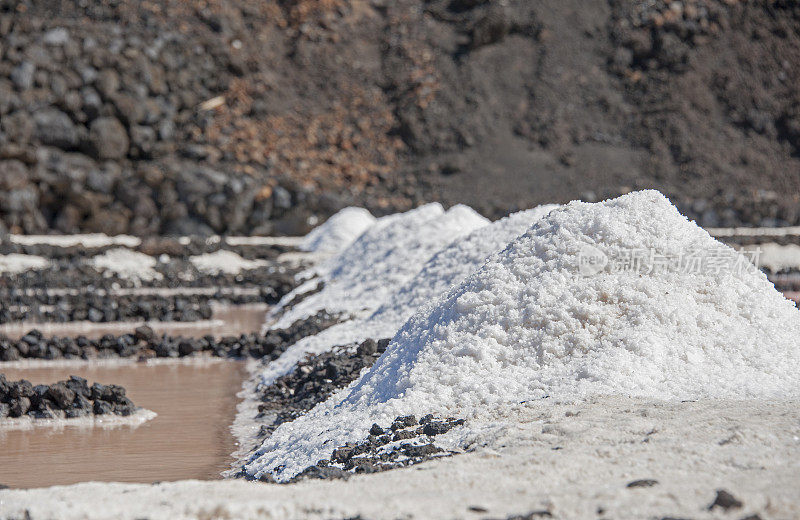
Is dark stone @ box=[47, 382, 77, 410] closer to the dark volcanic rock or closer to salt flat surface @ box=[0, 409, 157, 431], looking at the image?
salt flat surface @ box=[0, 409, 157, 431]

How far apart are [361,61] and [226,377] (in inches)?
1025

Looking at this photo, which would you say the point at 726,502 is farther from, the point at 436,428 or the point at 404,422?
the point at 404,422

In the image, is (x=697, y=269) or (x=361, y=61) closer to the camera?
(x=697, y=269)

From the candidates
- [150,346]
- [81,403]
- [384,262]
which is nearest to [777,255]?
[384,262]

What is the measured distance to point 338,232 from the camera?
21.6 metres

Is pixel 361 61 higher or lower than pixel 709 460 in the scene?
higher

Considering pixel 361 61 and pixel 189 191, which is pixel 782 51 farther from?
pixel 189 191

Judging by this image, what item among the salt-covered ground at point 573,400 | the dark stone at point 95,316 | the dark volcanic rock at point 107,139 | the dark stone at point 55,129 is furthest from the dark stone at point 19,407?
the dark volcanic rock at point 107,139

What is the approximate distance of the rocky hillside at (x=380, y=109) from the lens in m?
24.3

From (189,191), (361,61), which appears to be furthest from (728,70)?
(189,191)

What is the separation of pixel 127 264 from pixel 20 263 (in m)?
1.87

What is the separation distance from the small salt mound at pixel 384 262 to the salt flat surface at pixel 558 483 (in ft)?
17.4

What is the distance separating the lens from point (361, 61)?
33.6m

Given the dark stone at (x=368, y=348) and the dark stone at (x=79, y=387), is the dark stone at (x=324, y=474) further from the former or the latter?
the dark stone at (x=79, y=387)
